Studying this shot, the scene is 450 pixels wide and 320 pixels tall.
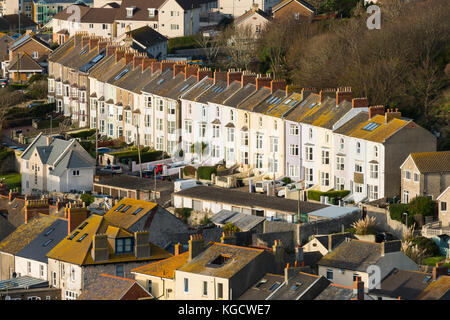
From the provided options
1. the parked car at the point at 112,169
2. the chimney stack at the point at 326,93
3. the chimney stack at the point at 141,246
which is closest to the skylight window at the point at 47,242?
the chimney stack at the point at 141,246

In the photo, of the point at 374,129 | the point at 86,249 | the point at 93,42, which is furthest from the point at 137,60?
the point at 86,249

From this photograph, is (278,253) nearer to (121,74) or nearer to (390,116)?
(390,116)

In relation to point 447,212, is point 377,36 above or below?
above

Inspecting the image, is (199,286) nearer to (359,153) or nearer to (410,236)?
(410,236)

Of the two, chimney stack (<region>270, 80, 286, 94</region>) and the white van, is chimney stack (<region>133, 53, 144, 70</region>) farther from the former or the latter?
the white van

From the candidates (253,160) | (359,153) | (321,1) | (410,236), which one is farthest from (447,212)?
(321,1)
